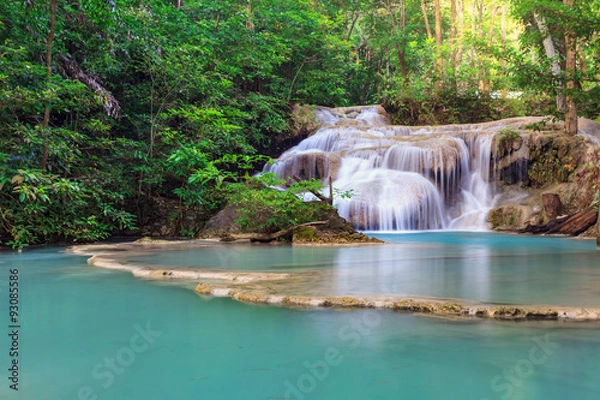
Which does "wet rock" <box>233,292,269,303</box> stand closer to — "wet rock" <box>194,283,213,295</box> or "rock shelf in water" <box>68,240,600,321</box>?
"rock shelf in water" <box>68,240,600,321</box>

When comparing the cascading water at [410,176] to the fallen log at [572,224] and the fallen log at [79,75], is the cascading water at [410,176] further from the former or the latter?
the fallen log at [79,75]

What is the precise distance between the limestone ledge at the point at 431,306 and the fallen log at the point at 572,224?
914cm

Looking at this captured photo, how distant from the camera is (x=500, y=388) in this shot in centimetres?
208

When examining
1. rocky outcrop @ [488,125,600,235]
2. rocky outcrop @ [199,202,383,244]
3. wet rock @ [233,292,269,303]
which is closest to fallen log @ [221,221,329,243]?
rocky outcrop @ [199,202,383,244]

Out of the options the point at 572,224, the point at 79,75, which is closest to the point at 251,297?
the point at 79,75

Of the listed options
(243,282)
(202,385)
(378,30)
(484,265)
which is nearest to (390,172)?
Answer: (484,265)

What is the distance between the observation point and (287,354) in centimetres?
256

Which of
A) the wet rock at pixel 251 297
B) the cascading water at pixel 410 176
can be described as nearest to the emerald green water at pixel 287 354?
the wet rock at pixel 251 297

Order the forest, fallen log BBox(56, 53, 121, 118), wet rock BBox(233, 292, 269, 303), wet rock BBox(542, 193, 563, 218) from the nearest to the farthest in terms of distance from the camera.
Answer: wet rock BBox(233, 292, 269, 303), the forest, fallen log BBox(56, 53, 121, 118), wet rock BBox(542, 193, 563, 218)

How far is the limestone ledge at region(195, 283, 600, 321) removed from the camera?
3.22 metres

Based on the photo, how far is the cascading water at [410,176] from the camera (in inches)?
559

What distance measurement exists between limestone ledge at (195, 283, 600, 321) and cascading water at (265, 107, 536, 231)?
10198 millimetres

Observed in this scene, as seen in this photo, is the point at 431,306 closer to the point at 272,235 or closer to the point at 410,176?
the point at 272,235

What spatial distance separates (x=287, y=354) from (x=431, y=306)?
51.2 inches
